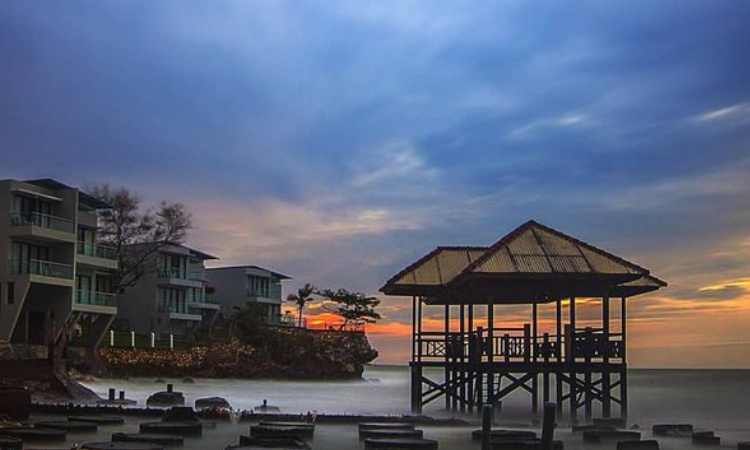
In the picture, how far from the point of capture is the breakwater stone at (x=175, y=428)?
2714 cm

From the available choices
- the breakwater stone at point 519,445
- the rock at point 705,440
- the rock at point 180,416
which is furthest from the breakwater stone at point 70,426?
the rock at point 705,440

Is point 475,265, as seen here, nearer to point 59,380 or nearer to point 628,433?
point 628,433

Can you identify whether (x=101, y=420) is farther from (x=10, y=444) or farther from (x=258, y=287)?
(x=258, y=287)

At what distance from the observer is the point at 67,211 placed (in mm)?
66000

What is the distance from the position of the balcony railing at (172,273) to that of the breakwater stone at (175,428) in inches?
2317

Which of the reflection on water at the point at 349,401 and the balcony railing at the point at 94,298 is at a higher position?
the balcony railing at the point at 94,298

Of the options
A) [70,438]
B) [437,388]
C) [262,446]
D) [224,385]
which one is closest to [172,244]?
[224,385]

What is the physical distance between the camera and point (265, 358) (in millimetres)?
93562

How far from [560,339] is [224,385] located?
4657 cm

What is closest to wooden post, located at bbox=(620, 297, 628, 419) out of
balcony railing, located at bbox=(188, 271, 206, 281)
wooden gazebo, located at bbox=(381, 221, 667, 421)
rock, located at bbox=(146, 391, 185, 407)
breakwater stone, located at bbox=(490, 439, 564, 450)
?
wooden gazebo, located at bbox=(381, 221, 667, 421)

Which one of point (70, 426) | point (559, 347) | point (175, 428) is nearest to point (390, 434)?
point (175, 428)

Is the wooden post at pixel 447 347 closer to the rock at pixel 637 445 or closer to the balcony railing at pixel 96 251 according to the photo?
the rock at pixel 637 445

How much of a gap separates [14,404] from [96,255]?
41.1 metres

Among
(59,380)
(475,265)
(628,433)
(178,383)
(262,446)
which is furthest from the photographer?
(178,383)
